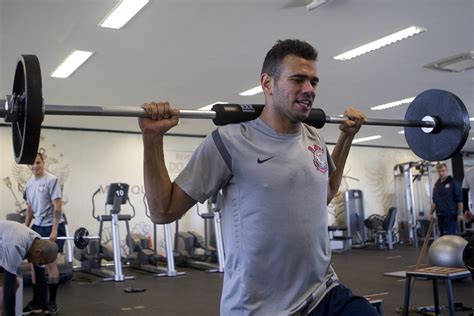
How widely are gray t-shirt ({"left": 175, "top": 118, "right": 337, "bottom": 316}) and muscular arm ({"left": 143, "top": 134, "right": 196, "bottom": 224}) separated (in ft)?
0.11

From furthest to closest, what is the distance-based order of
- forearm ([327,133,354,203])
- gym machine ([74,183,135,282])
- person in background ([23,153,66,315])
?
gym machine ([74,183,135,282]), person in background ([23,153,66,315]), forearm ([327,133,354,203])

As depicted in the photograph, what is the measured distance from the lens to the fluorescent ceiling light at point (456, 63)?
16.0 ft

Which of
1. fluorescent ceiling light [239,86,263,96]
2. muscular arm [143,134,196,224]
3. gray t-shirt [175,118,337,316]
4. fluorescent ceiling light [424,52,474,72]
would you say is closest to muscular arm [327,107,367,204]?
gray t-shirt [175,118,337,316]

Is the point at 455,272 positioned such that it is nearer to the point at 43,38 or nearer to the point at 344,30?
the point at 344,30

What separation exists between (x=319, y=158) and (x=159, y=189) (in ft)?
1.58

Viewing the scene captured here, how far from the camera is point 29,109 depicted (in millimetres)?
1198

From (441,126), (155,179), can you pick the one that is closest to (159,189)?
(155,179)

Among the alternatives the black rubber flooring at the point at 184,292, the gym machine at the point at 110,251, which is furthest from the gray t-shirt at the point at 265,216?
the gym machine at the point at 110,251

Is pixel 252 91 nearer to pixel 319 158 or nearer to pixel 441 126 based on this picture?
pixel 441 126

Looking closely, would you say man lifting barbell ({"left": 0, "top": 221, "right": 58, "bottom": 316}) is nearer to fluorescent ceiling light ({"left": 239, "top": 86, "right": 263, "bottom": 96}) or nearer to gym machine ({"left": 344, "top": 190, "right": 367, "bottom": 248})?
fluorescent ceiling light ({"left": 239, "top": 86, "right": 263, "bottom": 96})

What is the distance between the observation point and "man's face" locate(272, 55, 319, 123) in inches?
53.0

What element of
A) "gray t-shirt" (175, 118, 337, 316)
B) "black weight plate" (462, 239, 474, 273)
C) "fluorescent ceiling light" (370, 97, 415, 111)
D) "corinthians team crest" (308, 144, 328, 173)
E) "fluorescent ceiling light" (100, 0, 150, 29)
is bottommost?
"black weight plate" (462, 239, 474, 273)

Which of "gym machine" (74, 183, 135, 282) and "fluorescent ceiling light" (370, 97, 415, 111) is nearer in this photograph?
"gym machine" (74, 183, 135, 282)

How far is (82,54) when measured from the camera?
4.56 metres
